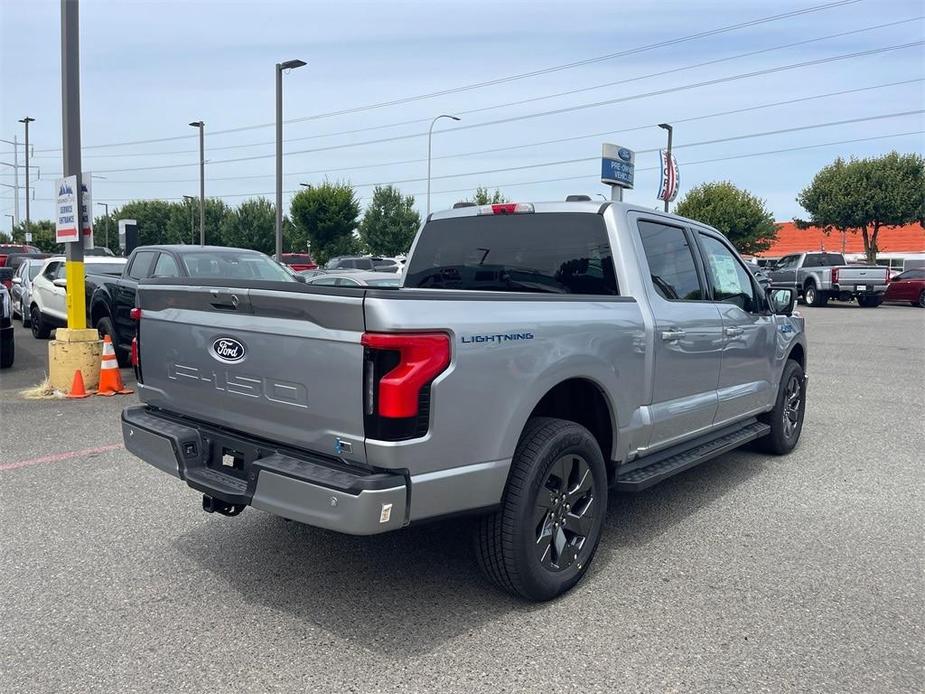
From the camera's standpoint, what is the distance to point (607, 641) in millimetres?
3229

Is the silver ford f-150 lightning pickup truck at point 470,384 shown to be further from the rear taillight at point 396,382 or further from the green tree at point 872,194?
the green tree at point 872,194

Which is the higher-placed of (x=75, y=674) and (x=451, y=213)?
(x=451, y=213)

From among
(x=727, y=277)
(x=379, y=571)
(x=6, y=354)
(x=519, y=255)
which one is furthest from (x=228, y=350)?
(x=6, y=354)

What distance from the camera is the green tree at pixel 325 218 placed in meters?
51.8

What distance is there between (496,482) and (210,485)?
1231mm

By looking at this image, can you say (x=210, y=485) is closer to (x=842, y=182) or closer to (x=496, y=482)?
(x=496, y=482)

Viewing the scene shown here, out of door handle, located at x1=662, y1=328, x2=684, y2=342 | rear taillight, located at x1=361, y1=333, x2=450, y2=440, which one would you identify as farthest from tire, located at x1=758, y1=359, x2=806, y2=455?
rear taillight, located at x1=361, y1=333, x2=450, y2=440

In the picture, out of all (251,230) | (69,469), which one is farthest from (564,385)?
(251,230)

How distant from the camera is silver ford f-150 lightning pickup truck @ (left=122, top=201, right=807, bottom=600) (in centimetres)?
294

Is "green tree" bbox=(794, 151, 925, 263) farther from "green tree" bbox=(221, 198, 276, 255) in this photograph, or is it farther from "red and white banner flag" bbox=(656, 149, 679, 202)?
"green tree" bbox=(221, 198, 276, 255)

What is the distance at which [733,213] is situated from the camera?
5109 cm

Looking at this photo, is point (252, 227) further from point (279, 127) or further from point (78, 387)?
point (78, 387)

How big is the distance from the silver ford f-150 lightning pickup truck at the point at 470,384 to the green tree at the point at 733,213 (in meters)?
48.2

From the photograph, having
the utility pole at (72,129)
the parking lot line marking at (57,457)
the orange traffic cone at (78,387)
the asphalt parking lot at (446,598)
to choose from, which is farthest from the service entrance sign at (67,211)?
the asphalt parking lot at (446,598)
